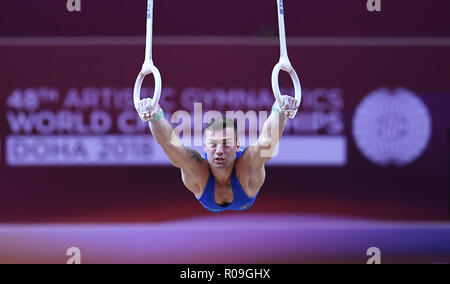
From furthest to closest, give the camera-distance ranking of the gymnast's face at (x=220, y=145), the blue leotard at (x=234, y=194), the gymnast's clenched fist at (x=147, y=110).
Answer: the blue leotard at (x=234, y=194), the gymnast's face at (x=220, y=145), the gymnast's clenched fist at (x=147, y=110)

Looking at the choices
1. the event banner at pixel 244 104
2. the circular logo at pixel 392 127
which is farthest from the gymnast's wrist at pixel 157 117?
the circular logo at pixel 392 127

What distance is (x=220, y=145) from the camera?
3.84 m

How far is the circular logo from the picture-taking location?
5996 mm

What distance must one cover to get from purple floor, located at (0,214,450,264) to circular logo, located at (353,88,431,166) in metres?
0.62

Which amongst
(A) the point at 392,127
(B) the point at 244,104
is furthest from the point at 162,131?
(A) the point at 392,127

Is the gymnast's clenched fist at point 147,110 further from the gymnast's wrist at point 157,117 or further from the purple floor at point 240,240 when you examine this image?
the purple floor at point 240,240

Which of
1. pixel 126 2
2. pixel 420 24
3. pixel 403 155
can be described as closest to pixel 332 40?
pixel 420 24

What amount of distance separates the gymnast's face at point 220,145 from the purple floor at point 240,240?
2.20 meters

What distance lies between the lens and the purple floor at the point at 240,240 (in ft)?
19.5

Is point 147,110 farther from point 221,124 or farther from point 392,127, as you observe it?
point 392,127

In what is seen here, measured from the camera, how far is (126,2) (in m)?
5.71

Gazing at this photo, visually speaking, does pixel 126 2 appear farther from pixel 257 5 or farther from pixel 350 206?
pixel 350 206
